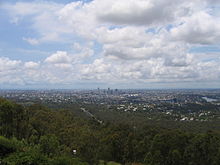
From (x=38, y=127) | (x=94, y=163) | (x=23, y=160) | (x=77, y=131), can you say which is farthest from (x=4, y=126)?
(x=23, y=160)

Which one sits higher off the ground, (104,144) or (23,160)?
(23,160)

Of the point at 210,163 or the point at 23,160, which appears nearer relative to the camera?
the point at 23,160

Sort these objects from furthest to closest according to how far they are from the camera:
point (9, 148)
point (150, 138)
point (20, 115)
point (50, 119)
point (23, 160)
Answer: point (50, 119)
point (150, 138)
point (20, 115)
point (9, 148)
point (23, 160)

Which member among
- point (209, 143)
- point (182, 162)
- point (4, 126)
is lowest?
point (182, 162)

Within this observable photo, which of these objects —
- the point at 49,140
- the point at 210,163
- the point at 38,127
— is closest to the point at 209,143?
the point at 210,163

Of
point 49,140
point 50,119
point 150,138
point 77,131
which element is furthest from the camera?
point 50,119

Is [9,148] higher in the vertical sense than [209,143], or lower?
higher

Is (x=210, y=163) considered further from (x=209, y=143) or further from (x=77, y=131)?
(x=77, y=131)

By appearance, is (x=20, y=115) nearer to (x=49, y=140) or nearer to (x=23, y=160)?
(x=49, y=140)

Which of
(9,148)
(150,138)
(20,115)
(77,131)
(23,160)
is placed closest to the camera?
(23,160)
